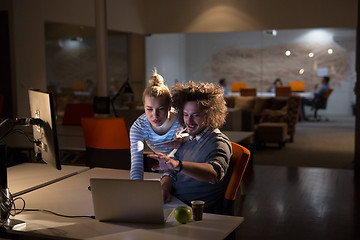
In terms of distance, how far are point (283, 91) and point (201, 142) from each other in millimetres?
7900

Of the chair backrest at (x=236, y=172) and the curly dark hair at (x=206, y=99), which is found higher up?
the curly dark hair at (x=206, y=99)

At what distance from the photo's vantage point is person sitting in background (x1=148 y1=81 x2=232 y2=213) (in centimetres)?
265

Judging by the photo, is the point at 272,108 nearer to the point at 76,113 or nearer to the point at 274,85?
the point at 274,85

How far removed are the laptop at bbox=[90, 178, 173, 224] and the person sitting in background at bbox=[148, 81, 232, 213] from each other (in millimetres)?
397

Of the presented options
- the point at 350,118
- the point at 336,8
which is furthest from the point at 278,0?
the point at 350,118

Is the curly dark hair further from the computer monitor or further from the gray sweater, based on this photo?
the computer monitor

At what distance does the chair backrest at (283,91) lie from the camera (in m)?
10.2

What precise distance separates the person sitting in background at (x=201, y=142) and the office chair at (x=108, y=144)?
190 centimetres

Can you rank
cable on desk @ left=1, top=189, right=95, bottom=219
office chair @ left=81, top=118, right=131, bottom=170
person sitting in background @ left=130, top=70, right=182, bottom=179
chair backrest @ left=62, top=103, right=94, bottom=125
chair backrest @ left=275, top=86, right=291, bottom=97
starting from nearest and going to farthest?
cable on desk @ left=1, top=189, right=95, bottom=219, person sitting in background @ left=130, top=70, right=182, bottom=179, office chair @ left=81, top=118, right=131, bottom=170, chair backrest @ left=62, top=103, right=94, bottom=125, chair backrest @ left=275, top=86, right=291, bottom=97

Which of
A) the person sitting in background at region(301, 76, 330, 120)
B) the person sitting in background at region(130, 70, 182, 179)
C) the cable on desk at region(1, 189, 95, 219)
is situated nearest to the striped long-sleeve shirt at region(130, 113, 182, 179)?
the person sitting in background at region(130, 70, 182, 179)

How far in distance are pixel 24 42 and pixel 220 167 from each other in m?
6.12

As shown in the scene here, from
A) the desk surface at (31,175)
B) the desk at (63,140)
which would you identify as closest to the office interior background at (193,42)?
the desk at (63,140)

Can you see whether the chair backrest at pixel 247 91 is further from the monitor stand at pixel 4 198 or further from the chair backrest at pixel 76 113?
the monitor stand at pixel 4 198

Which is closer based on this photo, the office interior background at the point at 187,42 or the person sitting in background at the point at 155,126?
the person sitting in background at the point at 155,126
